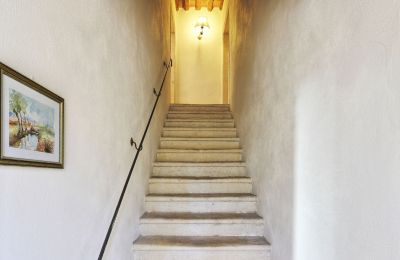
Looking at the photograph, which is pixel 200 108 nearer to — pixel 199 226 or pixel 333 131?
pixel 199 226

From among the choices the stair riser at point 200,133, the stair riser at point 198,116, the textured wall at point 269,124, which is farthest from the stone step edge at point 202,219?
the stair riser at point 198,116

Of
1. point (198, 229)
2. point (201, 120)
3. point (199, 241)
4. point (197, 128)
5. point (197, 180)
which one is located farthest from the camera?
point (201, 120)

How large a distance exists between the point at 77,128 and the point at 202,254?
52.9 inches

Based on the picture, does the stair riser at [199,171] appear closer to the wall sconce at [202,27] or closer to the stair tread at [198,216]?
the stair tread at [198,216]

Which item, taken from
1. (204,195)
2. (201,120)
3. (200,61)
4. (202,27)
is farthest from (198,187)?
(202,27)

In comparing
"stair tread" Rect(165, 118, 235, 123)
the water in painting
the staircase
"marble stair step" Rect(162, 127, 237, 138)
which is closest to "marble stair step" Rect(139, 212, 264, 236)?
the staircase

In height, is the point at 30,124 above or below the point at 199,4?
below

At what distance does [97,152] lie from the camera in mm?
1353

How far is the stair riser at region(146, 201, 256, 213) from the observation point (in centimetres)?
247

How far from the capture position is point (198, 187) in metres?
2.70

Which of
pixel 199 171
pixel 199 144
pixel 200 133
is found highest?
pixel 200 133

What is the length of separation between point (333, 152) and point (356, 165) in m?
0.16

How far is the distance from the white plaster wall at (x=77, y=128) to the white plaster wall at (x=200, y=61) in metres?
4.58

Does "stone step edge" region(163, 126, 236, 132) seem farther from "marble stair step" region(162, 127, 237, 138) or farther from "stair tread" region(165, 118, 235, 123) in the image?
"stair tread" region(165, 118, 235, 123)
